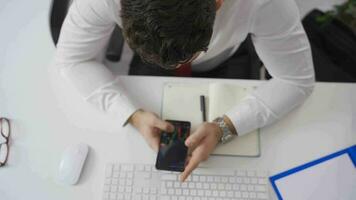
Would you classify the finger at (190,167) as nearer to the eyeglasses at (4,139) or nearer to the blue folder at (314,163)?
the blue folder at (314,163)

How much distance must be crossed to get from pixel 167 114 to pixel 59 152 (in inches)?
11.0

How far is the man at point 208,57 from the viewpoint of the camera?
576 millimetres

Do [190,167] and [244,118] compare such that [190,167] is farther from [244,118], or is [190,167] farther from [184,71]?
[184,71]

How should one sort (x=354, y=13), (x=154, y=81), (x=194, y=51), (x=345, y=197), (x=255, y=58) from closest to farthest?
1. (x=194, y=51)
2. (x=345, y=197)
3. (x=154, y=81)
4. (x=255, y=58)
5. (x=354, y=13)

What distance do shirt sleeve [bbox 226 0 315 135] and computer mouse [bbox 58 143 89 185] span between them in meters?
0.37

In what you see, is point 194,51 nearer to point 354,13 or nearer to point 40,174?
point 40,174

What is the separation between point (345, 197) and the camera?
0.73 meters

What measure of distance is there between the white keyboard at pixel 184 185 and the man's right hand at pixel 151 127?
7 centimetres

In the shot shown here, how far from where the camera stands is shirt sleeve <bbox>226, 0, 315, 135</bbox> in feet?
2.29

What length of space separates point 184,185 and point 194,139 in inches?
4.2

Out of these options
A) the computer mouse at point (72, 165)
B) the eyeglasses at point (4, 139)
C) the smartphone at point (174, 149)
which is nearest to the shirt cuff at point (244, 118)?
the smartphone at point (174, 149)

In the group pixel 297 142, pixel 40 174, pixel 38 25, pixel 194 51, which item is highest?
pixel 194 51

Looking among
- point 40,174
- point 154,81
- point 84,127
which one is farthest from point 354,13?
point 40,174

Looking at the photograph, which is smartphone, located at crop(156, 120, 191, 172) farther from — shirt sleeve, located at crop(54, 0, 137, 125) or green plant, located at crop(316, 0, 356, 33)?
green plant, located at crop(316, 0, 356, 33)
